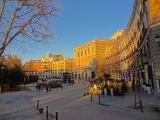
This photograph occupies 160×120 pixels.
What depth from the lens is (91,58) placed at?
83.4 meters

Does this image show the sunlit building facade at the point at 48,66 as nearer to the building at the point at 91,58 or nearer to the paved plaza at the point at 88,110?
the building at the point at 91,58

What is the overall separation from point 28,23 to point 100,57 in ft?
236

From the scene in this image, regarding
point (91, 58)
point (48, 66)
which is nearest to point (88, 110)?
point (91, 58)

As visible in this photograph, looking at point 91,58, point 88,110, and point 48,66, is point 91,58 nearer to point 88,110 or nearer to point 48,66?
point 88,110

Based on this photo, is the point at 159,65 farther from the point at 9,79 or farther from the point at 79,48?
the point at 79,48

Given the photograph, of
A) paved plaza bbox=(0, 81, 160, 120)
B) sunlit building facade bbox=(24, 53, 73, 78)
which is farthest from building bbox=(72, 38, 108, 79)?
paved plaza bbox=(0, 81, 160, 120)

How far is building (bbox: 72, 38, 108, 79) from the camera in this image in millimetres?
79875

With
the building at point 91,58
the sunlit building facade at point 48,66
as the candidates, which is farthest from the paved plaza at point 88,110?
the sunlit building facade at point 48,66

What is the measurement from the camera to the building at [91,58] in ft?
262

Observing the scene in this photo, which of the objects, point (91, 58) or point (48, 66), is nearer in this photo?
point (91, 58)

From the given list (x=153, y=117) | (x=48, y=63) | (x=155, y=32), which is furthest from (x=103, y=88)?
(x=48, y=63)

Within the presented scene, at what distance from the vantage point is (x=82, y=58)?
9194 centimetres

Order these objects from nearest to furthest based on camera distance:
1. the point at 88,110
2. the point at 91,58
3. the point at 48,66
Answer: the point at 88,110
the point at 91,58
the point at 48,66

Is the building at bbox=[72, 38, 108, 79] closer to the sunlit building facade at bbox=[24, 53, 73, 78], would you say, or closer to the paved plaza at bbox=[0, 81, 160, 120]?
the sunlit building facade at bbox=[24, 53, 73, 78]
